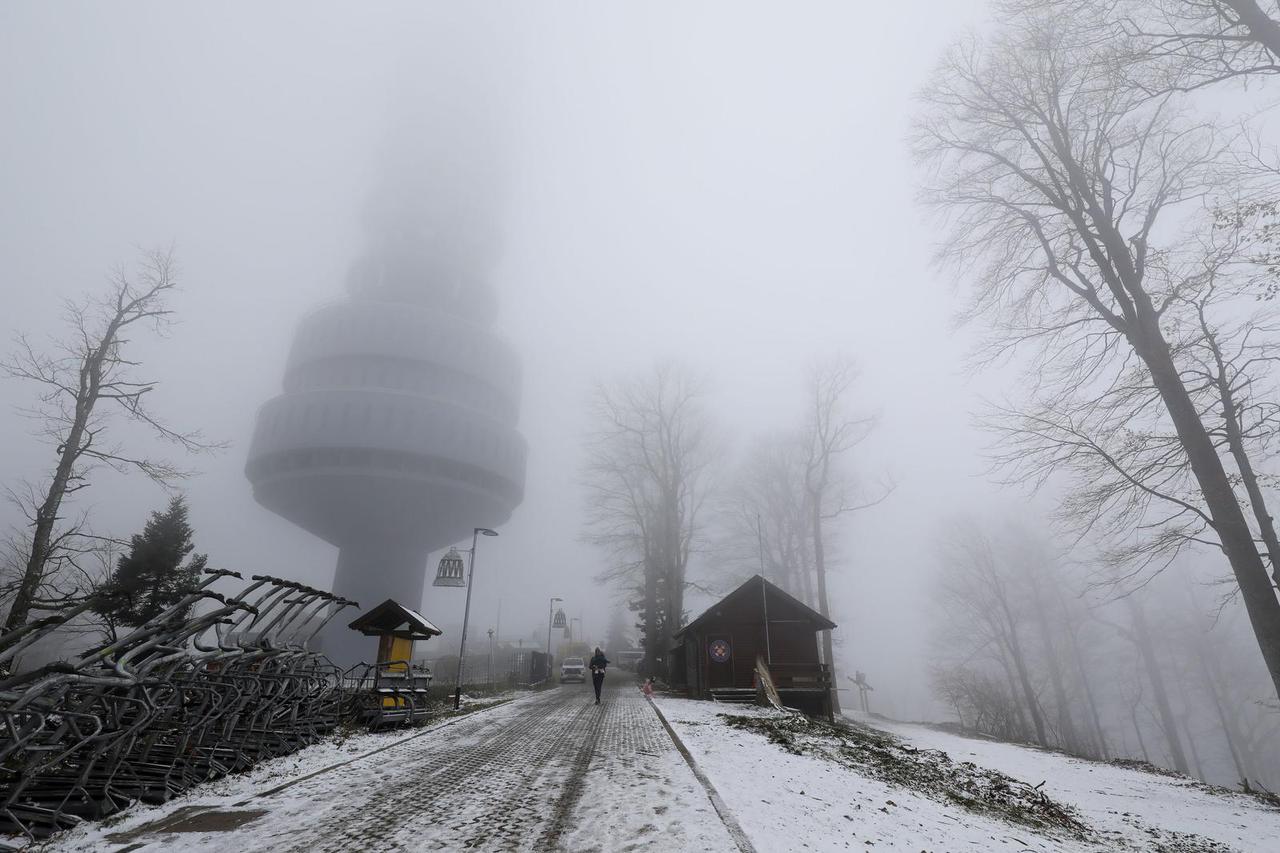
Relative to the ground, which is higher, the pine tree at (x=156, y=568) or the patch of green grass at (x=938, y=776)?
the pine tree at (x=156, y=568)

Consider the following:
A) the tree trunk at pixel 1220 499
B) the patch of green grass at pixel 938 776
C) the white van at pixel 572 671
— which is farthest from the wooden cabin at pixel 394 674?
the white van at pixel 572 671

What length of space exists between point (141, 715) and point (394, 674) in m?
6.82

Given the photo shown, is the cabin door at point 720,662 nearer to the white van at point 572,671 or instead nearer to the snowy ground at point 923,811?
the snowy ground at point 923,811

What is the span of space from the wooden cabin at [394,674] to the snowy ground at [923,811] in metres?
5.26

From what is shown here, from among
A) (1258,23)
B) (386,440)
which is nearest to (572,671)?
(386,440)

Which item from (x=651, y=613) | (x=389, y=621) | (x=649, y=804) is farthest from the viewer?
(x=651, y=613)

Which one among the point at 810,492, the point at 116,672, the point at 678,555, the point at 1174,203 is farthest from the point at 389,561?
the point at 1174,203

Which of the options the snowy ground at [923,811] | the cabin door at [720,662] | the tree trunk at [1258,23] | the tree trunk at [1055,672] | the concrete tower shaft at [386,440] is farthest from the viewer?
the concrete tower shaft at [386,440]

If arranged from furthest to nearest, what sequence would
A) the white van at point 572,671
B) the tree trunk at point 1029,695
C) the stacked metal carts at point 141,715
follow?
1. the white van at point 572,671
2. the tree trunk at point 1029,695
3. the stacked metal carts at point 141,715

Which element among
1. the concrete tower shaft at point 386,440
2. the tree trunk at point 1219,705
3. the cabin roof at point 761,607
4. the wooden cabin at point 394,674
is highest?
the concrete tower shaft at point 386,440

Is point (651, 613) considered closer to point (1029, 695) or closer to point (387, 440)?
point (1029, 695)

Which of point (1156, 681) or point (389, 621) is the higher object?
point (389, 621)

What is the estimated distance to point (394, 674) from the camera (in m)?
11.2

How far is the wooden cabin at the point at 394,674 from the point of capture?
1015 centimetres
